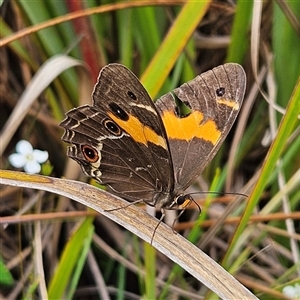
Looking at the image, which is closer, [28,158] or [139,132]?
[139,132]

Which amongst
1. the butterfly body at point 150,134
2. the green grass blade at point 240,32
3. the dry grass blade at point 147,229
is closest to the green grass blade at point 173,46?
the green grass blade at point 240,32

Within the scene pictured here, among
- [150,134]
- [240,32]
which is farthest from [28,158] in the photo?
[240,32]

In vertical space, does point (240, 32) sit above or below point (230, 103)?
above

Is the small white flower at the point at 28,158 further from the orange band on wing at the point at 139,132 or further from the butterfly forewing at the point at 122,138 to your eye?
the orange band on wing at the point at 139,132

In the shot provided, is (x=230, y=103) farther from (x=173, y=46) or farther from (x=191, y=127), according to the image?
(x=173, y=46)

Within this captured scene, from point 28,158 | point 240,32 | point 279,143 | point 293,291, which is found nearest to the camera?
point 279,143

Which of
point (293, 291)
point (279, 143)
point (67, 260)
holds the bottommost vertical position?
point (293, 291)

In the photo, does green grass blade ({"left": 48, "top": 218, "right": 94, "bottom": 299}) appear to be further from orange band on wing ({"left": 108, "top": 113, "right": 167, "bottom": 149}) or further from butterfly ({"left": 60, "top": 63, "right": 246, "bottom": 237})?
orange band on wing ({"left": 108, "top": 113, "right": 167, "bottom": 149})
